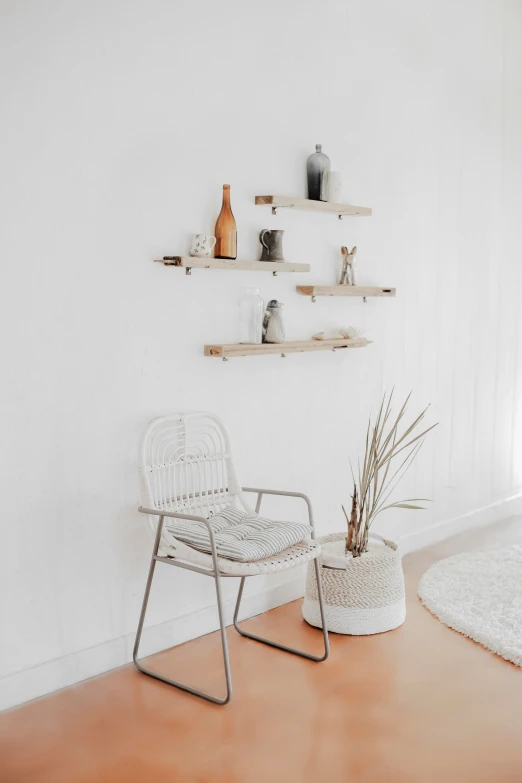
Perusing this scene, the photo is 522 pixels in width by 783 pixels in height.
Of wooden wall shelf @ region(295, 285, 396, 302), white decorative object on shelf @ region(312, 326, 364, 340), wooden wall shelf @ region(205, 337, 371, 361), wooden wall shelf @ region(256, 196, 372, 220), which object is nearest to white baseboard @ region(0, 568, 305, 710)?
wooden wall shelf @ region(205, 337, 371, 361)

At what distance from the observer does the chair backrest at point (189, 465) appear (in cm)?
298

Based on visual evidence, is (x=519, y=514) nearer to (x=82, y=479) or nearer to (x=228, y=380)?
(x=228, y=380)

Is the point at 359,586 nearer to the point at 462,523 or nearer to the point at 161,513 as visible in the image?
the point at 161,513

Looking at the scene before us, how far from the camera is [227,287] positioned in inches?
129

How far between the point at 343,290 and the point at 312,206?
41 cm

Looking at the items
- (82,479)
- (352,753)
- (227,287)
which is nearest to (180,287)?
(227,287)

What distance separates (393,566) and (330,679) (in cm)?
63

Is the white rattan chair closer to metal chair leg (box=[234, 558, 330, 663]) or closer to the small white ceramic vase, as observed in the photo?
metal chair leg (box=[234, 558, 330, 663])

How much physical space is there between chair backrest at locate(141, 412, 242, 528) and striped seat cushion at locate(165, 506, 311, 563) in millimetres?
101

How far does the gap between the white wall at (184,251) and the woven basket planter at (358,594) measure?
0.33 metres

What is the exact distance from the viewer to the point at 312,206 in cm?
351

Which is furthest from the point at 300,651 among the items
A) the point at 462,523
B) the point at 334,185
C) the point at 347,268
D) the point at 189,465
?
the point at 462,523

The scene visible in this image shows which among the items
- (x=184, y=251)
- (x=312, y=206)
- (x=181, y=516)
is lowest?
(x=181, y=516)

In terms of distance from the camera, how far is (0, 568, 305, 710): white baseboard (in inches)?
104
